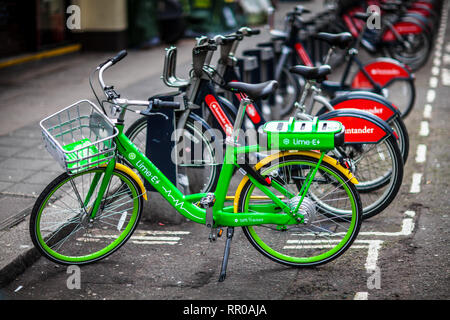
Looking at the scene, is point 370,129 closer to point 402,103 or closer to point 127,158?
point 127,158

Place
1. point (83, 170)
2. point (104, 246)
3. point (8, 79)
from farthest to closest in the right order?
point (8, 79) < point (104, 246) < point (83, 170)

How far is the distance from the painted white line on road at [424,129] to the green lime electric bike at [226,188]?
3.66 meters

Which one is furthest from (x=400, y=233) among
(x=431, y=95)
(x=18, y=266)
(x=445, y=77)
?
(x=445, y=77)

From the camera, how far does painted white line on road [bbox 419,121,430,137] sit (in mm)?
7785

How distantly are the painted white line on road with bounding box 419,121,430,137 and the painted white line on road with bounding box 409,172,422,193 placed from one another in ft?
5.35

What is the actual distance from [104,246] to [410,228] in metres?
2.32

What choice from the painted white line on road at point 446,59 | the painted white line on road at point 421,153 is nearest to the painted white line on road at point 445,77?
the painted white line on road at point 446,59

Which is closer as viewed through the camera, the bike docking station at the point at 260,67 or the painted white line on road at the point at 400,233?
the painted white line on road at the point at 400,233

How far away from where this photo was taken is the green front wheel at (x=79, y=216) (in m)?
4.09

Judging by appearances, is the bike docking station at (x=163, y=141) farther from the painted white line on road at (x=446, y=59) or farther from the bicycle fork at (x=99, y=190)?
the painted white line on road at (x=446, y=59)

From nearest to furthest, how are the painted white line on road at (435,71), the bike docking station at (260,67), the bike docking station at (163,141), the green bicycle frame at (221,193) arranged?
the green bicycle frame at (221,193) → the bike docking station at (163,141) → the bike docking station at (260,67) → the painted white line on road at (435,71)

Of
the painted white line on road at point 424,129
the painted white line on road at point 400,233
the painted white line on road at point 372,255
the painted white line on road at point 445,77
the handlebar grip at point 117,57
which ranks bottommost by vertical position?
the painted white line on road at point 445,77

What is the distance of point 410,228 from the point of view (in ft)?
16.2
